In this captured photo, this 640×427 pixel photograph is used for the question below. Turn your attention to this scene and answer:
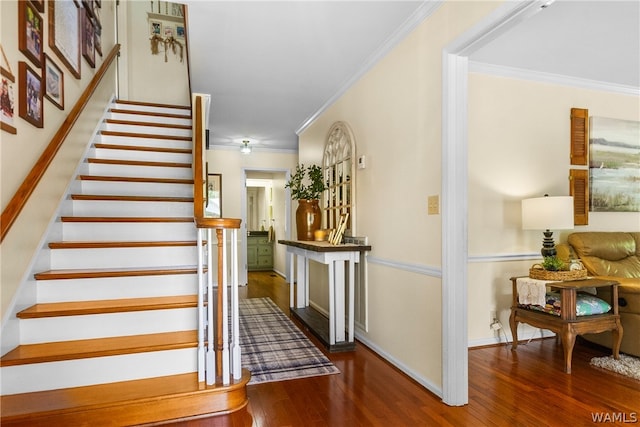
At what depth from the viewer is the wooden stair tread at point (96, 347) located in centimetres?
184

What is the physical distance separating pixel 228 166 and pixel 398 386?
16.6ft

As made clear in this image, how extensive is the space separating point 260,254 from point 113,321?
20.3 ft

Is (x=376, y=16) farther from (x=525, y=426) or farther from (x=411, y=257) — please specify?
(x=525, y=426)

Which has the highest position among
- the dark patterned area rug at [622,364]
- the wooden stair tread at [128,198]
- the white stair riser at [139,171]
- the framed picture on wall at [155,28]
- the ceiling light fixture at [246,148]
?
A: the framed picture on wall at [155,28]

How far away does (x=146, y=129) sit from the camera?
3959 mm

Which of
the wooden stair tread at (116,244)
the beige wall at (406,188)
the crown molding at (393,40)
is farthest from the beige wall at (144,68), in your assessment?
the wooden stair tread at (116,244)

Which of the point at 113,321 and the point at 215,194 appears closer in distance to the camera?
the point at 113,321

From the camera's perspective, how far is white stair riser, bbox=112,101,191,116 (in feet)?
14.1

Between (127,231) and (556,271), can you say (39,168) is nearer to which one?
(127,231)

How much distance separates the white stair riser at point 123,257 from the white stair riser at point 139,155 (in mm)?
1313

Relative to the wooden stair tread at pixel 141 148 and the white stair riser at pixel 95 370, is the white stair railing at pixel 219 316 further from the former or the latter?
the wooden stair tread at pixel 141 148

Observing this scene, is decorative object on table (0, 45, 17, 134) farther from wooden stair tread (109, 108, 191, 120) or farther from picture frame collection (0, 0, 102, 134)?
wooden stair tread (109, 108, 191, 120)

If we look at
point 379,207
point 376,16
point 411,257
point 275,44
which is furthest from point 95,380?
Result: point 376,16

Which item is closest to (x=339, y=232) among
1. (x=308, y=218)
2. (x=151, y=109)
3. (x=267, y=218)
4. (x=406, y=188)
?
(x=308, y=218)
